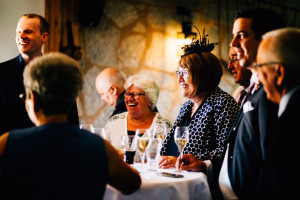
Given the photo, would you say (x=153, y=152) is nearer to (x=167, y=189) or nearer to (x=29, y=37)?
(x=167, y=189)

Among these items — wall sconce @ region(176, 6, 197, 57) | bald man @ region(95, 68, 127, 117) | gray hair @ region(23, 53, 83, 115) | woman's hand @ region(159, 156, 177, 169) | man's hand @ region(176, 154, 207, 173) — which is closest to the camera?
gray hair @ region(23, 53, 83, 115)

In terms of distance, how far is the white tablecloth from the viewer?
1.72m

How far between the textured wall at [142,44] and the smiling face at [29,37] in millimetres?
2642

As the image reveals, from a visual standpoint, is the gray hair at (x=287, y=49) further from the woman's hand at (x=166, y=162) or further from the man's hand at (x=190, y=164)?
the woman's hand at (x=166, y=162)

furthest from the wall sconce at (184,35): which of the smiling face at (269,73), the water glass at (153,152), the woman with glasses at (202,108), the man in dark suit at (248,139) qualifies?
the smiling face at (269,73)

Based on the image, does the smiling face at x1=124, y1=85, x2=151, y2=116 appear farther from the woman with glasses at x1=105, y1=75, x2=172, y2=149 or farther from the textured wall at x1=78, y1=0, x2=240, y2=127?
the textured wall at x1=78, y1=0, x2=240, y2=127

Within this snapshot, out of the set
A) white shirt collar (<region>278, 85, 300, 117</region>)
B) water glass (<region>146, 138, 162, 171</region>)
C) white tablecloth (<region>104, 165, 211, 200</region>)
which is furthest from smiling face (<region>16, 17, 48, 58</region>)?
white shirt collar (<region>278, 85, 300, 117</region>)

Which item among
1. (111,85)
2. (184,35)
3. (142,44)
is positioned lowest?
(111,85)

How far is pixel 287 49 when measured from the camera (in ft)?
4.90

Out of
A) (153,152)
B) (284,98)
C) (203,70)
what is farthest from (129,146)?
(284,98)

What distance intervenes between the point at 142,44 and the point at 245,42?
12.6 ft

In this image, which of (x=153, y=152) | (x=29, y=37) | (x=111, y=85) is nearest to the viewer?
(x=153, y=152)

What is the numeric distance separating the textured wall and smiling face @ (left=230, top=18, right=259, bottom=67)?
3626mm

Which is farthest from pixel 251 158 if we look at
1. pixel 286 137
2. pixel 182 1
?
pixel 182 1
